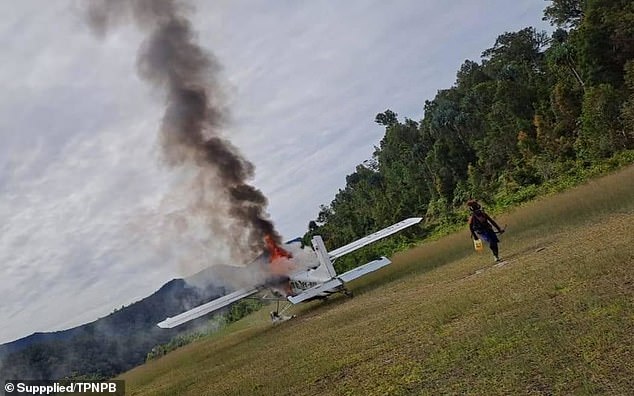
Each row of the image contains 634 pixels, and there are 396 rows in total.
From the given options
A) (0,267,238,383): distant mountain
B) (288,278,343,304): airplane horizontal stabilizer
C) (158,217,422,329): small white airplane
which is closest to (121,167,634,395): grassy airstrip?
(288,278,343,304): airplane horizontal stabilizer

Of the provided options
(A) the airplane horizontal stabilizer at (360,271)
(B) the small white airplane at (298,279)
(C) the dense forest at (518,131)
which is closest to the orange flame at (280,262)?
(B) the small white airplane at (298,279)

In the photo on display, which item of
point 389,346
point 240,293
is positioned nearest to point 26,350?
point 240,293

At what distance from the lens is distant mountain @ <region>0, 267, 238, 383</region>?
4031cm

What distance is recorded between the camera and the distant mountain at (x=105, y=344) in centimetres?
4031

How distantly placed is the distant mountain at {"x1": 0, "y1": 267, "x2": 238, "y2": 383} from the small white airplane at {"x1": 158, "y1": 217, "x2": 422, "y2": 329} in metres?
4.01

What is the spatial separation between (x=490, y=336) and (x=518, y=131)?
50868 millimetres

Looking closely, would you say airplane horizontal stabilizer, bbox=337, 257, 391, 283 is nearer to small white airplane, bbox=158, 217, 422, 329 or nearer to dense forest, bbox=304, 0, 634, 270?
small white airplane, bbox=158, 217, 422, 329

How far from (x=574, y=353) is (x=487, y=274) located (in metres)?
7.61

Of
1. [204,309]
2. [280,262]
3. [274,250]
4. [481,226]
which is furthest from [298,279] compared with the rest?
[481,226]

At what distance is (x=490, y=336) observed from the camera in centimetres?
768

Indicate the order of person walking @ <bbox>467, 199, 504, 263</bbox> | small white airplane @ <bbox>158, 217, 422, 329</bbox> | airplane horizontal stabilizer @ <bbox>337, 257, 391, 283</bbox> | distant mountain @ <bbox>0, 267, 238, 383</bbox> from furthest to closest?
distant mountain @ <bbox>0, 267, 238, 383</bbox>, airplane horizontal stabilizer @ <bbox>337, 257, 391, 283</bbox>, small white airplane @ <bbox>158, 217, 422, 329</bbox>, person walking @ <bbox>467, 199, 504, 263</bbox>

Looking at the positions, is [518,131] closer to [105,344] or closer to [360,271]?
[360,271]

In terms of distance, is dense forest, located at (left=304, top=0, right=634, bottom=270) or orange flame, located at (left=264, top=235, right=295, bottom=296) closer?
orange flame, located at (left=264, top=235, right=295, bottom=296)

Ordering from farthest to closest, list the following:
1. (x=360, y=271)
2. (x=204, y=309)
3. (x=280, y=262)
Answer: (x=280, y=262), (x=204, y=309), (x=360, y=271)
